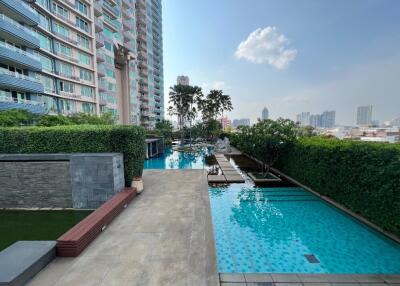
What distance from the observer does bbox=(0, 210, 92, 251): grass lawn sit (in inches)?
277

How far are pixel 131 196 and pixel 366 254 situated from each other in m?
9.62

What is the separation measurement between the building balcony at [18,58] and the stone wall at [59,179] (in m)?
15.6

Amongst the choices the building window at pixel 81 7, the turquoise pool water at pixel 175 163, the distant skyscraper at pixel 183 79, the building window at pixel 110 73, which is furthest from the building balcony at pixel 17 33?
the distant skyscraper at pixel 183 79

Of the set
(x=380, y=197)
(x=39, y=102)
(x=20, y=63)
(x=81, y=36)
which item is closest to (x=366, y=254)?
(x=380, y=197)

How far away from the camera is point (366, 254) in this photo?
20.9 ft

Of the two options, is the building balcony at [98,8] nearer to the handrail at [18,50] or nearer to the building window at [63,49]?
the building window at [63,49]

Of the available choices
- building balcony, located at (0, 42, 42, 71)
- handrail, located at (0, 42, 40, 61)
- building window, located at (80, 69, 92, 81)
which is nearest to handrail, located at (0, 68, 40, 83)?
building balcony, located at (0, 42, 42, 71)

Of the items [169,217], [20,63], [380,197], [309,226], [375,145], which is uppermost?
[20,63]

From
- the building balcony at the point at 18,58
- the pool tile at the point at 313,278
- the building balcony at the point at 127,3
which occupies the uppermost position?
the building balcony at the point at 127,3

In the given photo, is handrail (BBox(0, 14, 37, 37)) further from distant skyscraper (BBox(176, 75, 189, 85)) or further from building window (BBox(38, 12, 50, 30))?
distant skyscraper (BBox(176, 75, 189, 85))

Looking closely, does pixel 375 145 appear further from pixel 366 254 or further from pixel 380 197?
pixel 366 254

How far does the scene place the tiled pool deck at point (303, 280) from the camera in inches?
176

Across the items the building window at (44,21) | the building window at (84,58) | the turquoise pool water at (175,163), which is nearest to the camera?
the turquoise pool water at (175,163)

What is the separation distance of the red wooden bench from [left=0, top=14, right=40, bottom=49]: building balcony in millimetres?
22311
